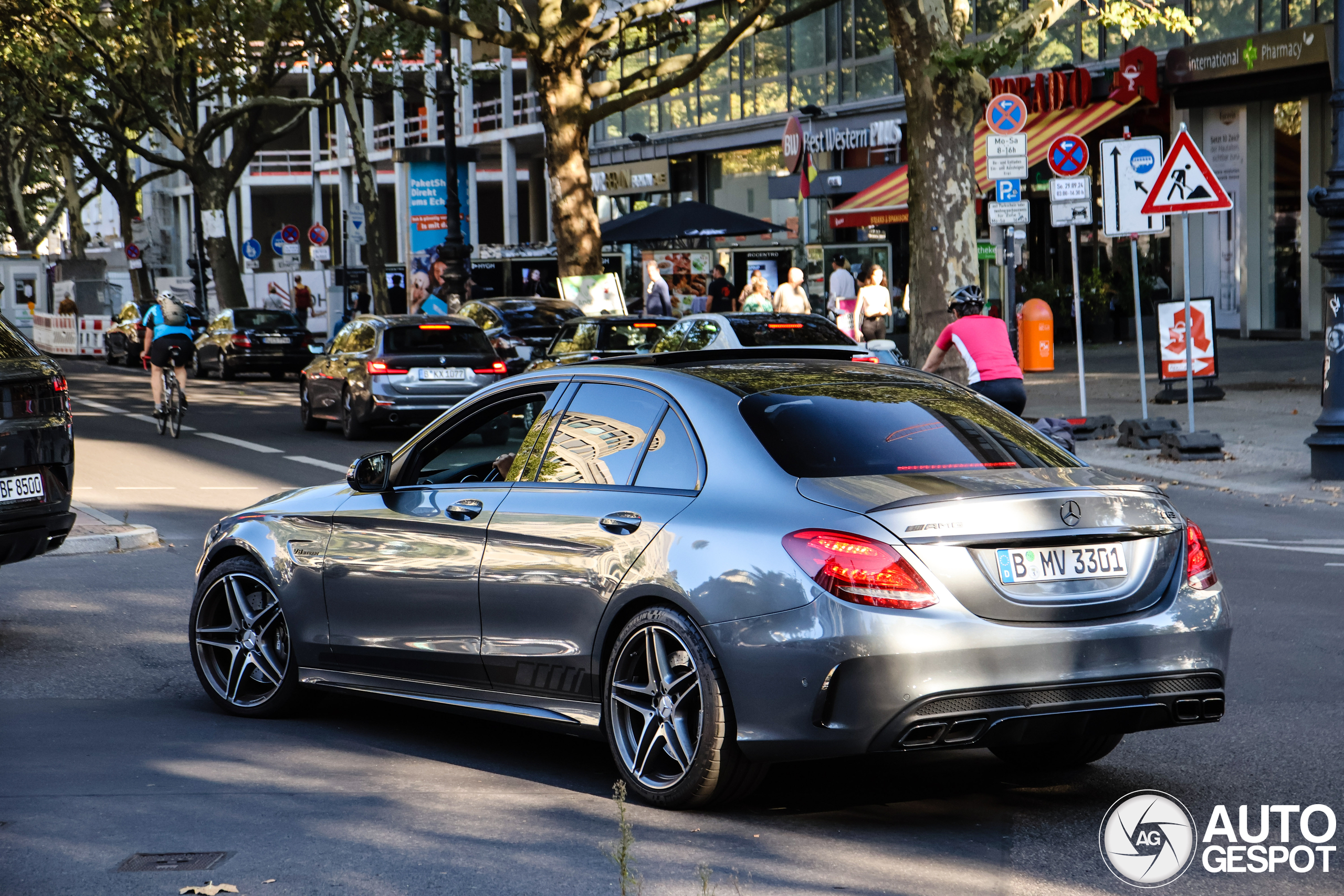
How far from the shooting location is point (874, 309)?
86.8 feet

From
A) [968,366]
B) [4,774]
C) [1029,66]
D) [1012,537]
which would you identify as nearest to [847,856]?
[1012,537]

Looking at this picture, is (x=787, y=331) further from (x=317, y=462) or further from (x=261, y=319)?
(x=261, y=319)

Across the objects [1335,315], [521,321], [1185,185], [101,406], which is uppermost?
[1185,185]

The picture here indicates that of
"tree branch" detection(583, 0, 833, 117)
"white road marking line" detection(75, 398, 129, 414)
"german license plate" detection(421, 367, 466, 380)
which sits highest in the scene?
"tree branch" detection(583, 0, 833, 117)

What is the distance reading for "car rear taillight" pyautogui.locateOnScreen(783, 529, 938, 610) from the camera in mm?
4891

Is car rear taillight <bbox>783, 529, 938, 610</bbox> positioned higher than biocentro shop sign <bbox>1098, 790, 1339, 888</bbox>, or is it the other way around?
car rear taillight <bbox>783, 529, 938, 610</bbox>

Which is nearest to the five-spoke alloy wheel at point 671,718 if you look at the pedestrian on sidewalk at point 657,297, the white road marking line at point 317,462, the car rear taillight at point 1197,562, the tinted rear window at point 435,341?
the car rear taillight at point 1197,562

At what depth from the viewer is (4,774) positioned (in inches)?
234

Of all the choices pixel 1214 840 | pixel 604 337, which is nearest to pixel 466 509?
pixel 1214 840

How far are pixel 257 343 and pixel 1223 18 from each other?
19.1 meters

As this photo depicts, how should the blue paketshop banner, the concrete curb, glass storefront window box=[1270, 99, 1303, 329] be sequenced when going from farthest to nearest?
the blue paketshop banner → glass storefront window box=[1270, 99, 1303, 329] → the concrete curb

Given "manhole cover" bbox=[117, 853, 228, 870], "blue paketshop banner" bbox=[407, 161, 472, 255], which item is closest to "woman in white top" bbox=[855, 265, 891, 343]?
"blue paketshop banner" bbox=[407, 161, 472, 255]

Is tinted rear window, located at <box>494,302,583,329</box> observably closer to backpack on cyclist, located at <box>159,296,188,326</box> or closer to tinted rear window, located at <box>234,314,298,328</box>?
backpack on cyclist, located at <box>159,296,188,326</box>

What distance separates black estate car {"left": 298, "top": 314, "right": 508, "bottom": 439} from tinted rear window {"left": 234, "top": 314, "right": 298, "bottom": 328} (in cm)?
1396
